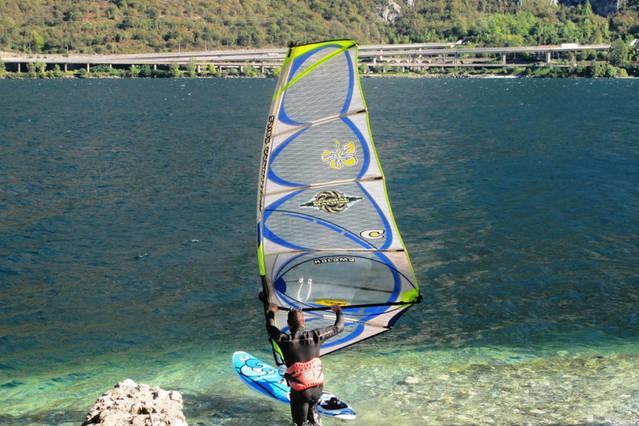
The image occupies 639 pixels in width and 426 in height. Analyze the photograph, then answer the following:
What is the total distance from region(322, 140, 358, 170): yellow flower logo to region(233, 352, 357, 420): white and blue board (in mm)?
4220

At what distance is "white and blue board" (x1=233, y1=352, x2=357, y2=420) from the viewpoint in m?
14.7

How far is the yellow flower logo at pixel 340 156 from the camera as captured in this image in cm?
1421

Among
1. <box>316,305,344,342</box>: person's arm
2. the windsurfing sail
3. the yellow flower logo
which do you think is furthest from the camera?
the yellow flower logo

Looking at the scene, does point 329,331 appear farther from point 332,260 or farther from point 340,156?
point 340,156

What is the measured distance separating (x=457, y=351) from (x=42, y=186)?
100 feet

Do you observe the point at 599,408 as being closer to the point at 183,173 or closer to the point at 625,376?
the point at 625,376

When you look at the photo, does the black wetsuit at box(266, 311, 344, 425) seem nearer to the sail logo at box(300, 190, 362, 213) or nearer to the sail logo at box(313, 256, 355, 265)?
the sail logo at box(313, 256, 355, 265)

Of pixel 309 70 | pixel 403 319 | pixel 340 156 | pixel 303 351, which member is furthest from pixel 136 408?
pixel 403 319

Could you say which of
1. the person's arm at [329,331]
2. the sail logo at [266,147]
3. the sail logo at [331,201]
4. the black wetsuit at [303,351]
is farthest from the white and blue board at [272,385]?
the sail logo at [266,147]

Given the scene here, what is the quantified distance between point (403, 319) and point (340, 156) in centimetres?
870

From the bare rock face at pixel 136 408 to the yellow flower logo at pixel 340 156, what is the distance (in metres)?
5.02

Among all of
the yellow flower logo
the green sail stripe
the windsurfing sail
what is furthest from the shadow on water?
the green sail stripe

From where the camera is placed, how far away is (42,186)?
43719mm

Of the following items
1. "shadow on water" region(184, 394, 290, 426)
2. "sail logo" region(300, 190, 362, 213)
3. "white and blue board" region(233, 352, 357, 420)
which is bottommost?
"shadow on water" region(184, 394, 290, 426)
